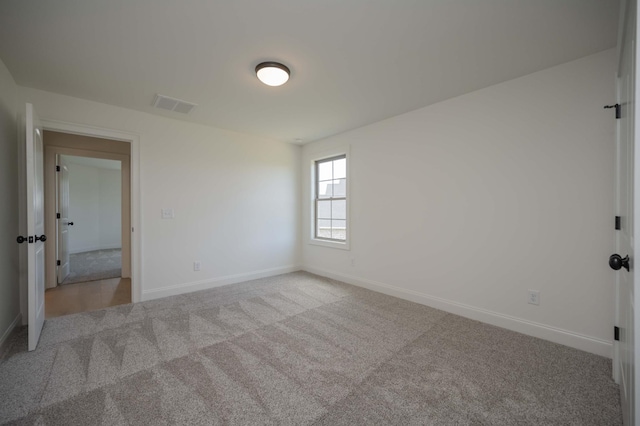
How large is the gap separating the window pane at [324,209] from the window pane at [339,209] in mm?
103

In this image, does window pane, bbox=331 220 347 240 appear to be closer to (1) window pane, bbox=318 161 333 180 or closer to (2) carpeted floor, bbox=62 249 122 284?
(1) window pane, bbox=318 161 333 180

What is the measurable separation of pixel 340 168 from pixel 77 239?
7599 millimetres

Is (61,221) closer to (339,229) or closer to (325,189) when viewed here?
(325,189)

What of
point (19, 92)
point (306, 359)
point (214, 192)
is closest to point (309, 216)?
point (214, 192)

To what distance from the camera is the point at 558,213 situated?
2.39m

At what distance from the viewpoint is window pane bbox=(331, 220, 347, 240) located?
14.8 feet

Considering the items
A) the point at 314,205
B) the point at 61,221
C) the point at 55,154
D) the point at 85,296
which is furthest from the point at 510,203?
the point at 61,221

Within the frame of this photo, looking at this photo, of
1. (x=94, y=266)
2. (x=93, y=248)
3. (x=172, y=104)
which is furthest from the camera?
(x=93, y=248)

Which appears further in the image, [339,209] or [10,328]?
[339,209]

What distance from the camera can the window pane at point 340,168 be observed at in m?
4.48

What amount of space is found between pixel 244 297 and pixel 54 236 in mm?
3198

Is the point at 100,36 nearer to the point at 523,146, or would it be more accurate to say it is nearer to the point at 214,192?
the point at 214,192

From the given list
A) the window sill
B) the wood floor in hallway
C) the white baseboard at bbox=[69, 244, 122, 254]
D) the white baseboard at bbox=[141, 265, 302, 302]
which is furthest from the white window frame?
the white baseboard at bbox=[69, 244, 122, 254]

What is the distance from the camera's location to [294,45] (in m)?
2.10
